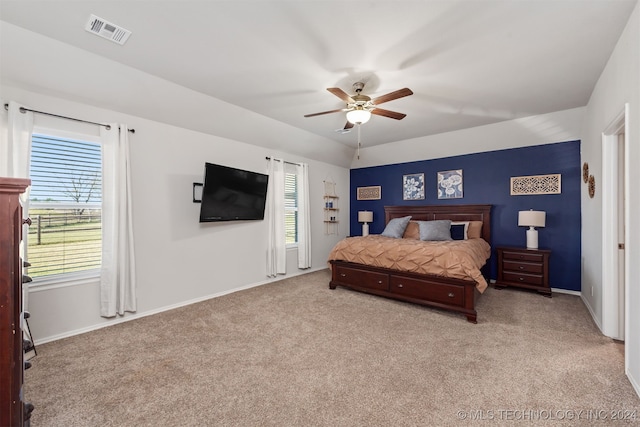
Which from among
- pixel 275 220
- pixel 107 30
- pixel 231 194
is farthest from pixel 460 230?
pixel 107 30

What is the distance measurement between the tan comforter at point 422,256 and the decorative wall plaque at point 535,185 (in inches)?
46.7

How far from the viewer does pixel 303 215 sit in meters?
5.41

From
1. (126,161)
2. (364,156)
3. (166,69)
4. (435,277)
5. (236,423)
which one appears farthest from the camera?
(364,156)

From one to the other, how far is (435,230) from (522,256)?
1.31 m

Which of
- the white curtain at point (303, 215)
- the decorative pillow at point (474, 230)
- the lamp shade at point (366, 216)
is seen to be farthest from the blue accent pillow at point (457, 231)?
the white curtain at point (303, 215)

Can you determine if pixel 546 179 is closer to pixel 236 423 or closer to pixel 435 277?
pixel 435 277

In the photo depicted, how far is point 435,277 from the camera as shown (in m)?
3.38

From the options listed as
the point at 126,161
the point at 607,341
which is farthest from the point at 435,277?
the point at 126,161

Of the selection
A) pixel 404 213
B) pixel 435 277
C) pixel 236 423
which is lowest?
pixel 236 423

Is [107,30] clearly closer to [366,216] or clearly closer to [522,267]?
[366,216]

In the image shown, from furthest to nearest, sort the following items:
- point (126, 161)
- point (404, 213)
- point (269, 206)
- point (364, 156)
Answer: point (364, 156) < point (404, 213) < point (269, 206) < point (126, 161)

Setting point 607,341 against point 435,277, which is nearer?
point 607,341

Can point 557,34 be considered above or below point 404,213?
above

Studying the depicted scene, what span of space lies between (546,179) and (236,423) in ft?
17.4
